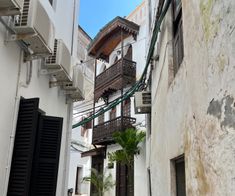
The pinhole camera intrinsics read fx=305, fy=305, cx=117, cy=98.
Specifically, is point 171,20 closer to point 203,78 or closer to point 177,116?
point 177,116

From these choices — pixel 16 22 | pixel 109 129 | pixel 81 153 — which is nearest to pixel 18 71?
pixel 16 22

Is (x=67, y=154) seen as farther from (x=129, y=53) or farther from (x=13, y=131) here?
(x=129, y=53)

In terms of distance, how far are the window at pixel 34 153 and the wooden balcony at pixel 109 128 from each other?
10776 mm

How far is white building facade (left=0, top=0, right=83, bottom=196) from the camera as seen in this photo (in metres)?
4.03

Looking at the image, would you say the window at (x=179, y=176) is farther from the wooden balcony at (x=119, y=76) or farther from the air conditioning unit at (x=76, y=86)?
the wooden balcony at (x=119, y=76)

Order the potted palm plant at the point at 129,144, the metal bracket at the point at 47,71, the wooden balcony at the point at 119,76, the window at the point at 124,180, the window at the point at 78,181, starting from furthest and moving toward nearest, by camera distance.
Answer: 1. the window at the point at 78,181
2. the wooden balcony at the point at 119,76
3. the window at the point at 124,180
4. the potted palm plant at the point at 129,144
5. the metal bracket at the point at 47,71

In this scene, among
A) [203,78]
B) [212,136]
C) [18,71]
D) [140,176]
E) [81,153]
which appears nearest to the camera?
[212,136]

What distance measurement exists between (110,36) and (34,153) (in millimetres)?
14589

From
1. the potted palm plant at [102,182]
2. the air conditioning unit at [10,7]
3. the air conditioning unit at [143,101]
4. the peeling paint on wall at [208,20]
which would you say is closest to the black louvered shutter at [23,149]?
the air conditioning unit at [10,7]

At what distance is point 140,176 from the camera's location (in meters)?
14.2

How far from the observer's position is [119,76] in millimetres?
16641

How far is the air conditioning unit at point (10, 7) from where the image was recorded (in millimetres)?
3402

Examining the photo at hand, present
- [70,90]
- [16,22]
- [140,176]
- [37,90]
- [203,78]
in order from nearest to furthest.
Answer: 1. [203,78]
2. [16,22]
3. [37,90]
4. [70,90]
5. [140,176]

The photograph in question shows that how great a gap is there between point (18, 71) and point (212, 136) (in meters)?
3.21
